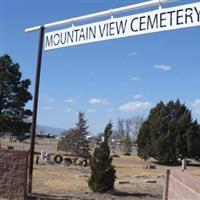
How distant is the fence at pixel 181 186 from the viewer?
22.6 ft

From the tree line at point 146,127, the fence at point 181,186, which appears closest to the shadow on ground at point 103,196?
the fence at point 181,186

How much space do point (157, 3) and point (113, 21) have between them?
1.15 meters

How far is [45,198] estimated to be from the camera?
15.0m

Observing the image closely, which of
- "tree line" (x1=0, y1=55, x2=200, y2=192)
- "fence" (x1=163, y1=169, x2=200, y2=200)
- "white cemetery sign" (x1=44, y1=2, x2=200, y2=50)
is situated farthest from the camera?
"tree line" (x1=0, y1=55, x2=200, y2=192)

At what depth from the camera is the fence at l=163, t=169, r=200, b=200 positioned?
6895mm

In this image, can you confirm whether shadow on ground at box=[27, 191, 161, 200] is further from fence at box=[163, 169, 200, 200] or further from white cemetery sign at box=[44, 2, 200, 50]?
fence at box=[163, 169, 200, 200]

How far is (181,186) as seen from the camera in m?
7.62

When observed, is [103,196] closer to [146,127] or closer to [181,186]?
[181,186]

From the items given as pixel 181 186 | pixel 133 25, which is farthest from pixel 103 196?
pixel 181 186

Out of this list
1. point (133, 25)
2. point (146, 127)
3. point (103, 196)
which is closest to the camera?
point (133, 25)

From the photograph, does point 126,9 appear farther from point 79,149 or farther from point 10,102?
point 79,149

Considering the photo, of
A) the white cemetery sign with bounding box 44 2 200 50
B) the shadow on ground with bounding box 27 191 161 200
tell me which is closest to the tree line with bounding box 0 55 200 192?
the shadow on ground with bounding box 27 191 161 200

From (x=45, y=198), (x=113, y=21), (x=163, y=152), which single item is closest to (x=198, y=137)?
(x=163, y=152)

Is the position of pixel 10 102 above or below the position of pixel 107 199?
above
